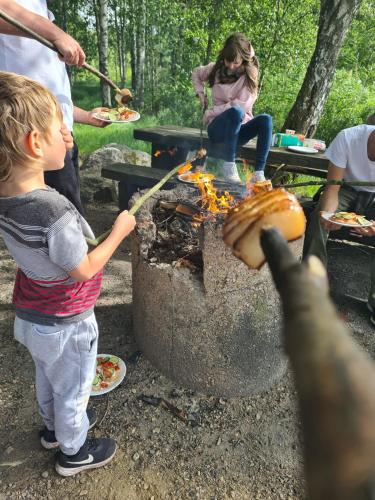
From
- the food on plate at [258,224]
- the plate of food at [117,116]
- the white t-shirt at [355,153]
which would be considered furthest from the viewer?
the white t-shirt at [355,153]

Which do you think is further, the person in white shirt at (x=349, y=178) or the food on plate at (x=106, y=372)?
the person in white shirt at (x=349, y=178)

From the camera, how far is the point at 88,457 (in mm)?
2334

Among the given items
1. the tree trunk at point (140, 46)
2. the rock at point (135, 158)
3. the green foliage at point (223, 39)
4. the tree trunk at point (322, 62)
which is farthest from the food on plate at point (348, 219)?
the tree trunk at point (140, 46)

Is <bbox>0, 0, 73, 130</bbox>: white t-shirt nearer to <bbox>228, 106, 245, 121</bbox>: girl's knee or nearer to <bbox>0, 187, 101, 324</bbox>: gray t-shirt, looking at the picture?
<bbox>0, 187, 101, 324</bbox>: gray t-shirt

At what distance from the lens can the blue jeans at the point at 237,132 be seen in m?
5.20

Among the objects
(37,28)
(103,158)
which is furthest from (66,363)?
(103,158)

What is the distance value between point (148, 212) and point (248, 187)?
101 cm

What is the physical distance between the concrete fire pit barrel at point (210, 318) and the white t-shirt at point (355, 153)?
181cm

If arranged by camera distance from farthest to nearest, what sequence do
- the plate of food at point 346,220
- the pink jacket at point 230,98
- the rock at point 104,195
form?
the rock at point 104,195, the pink jacket at point 230,98, the plate of food at point 346,220

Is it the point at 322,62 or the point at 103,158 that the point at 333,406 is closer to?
the point at 322,62

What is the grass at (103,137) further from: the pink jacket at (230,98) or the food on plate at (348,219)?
the food on plate at (348,219)

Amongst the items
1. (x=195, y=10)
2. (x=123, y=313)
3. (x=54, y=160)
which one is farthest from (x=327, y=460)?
(x=195, y=10)

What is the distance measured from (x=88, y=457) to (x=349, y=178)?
11.9ft

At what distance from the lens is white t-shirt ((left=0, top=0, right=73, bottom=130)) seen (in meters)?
2.55
